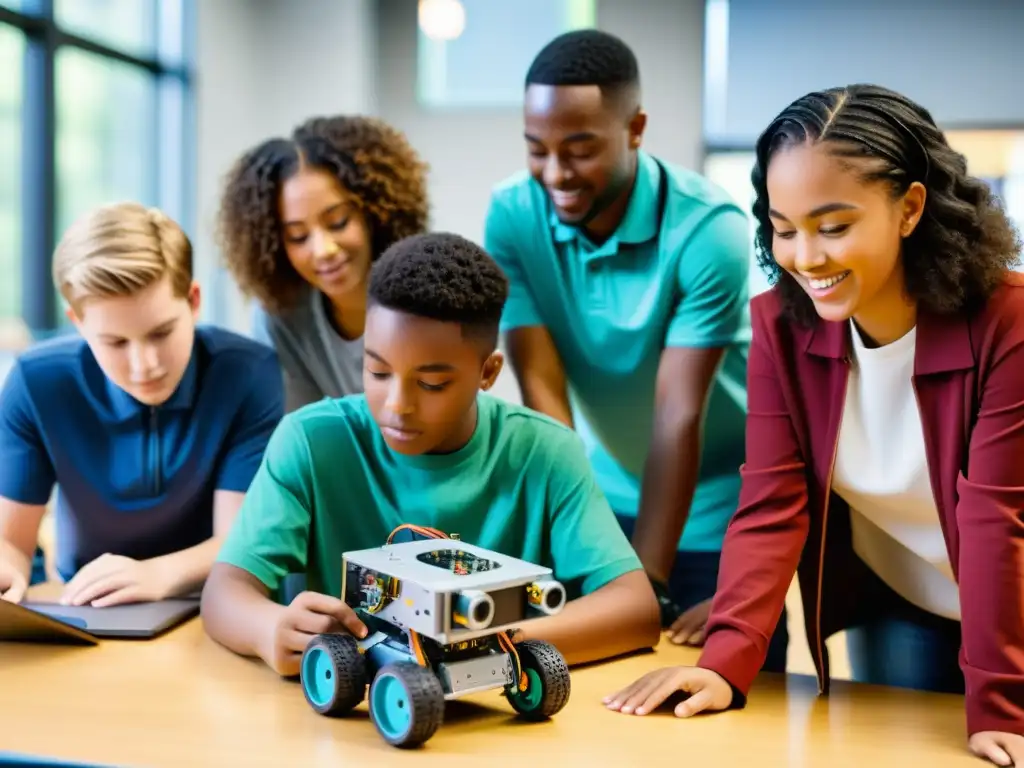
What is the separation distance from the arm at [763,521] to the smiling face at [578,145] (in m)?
0.44

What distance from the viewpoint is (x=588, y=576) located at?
150cm

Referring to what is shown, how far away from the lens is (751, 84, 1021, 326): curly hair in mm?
1240

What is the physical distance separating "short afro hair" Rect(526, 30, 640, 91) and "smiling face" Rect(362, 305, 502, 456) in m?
0.57

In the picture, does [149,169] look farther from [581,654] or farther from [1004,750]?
[1004,750]

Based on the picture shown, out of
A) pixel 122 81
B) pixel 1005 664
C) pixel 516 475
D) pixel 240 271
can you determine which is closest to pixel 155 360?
pixel 240 271

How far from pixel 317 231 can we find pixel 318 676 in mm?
961

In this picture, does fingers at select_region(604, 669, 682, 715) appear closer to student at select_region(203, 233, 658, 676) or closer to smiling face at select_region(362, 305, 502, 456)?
student at select_region(203, 233, 658, 676)

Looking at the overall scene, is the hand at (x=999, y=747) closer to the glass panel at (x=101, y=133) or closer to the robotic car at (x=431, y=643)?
the robotic car at (x=431, y=643)

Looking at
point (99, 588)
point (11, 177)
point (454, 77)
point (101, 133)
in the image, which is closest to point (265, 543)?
point (99, 588)

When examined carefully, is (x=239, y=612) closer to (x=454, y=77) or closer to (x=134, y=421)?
(x=134, y=421)

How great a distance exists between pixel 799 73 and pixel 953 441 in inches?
175

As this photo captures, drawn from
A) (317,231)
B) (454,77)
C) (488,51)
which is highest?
(488,51)

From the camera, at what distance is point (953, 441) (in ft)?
4.25

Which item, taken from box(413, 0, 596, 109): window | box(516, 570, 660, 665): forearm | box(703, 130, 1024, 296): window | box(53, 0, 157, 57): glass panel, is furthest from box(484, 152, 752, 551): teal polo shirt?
box(413, 0, 596, 109): window
